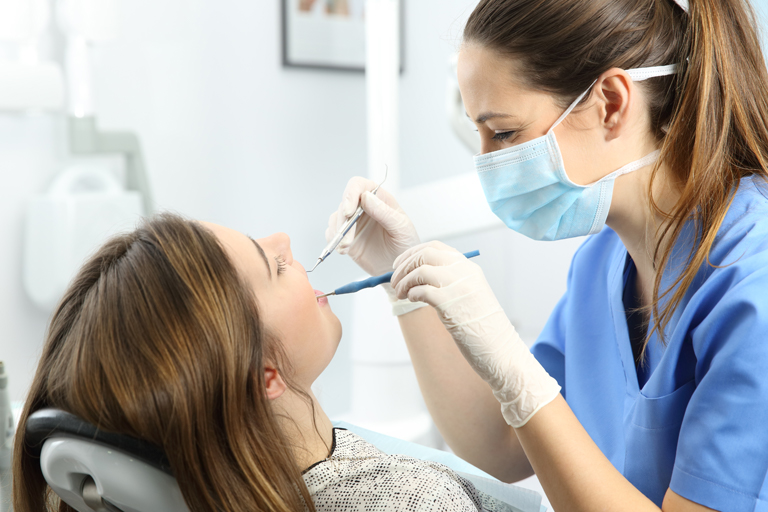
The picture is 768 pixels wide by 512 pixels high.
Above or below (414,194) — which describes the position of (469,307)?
below

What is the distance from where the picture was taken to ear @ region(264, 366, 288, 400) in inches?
35.3

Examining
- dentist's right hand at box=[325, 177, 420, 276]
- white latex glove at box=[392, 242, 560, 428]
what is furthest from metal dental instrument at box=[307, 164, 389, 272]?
white latex glove at box=[392, 242, 560, 428]

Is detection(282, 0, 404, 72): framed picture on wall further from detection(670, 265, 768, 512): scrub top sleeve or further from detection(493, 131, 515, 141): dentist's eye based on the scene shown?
detection(670, 265, 768, 512): scrub top sleeve

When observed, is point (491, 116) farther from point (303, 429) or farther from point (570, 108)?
point (303, 429)

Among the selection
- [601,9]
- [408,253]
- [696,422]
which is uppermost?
[601,9]

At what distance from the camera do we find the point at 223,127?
7.50 ft

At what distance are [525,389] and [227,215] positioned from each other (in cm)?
168

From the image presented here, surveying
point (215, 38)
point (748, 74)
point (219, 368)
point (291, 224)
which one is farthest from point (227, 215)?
point (748, 74)

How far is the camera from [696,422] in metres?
0.88

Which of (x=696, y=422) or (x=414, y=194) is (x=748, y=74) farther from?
(x=414, y=194)

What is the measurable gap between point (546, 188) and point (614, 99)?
190 mm

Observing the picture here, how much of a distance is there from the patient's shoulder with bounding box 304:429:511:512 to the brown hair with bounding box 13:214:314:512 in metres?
0.06

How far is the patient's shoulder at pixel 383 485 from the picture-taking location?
844mm

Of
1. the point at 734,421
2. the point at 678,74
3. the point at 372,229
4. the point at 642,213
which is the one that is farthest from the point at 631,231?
the point at 372,229
